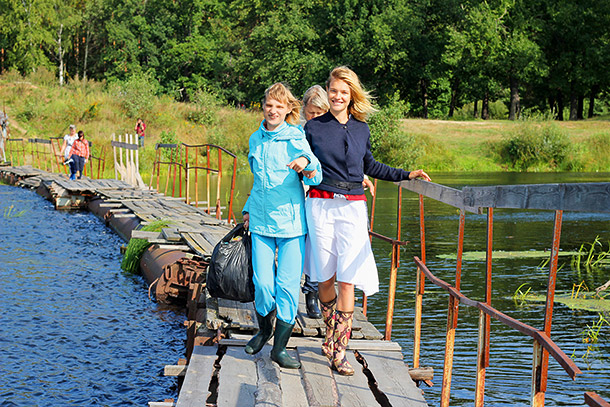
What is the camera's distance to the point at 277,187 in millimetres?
4969

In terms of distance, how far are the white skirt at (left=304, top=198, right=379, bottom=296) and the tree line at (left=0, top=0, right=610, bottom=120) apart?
152 ft

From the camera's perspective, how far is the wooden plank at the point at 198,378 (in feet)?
15.2

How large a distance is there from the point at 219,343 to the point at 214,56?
61.9 m

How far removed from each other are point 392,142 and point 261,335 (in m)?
37.0

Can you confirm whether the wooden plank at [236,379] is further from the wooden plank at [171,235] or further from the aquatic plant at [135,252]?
the aquatic plant at [135,252]

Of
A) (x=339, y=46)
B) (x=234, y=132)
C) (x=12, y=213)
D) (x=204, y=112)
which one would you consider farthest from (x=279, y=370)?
(x=339, y=46)

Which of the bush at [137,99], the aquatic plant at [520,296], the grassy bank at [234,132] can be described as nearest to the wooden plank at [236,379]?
the aquatic plant at [520,296]

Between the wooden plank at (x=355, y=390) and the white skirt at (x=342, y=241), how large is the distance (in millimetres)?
578

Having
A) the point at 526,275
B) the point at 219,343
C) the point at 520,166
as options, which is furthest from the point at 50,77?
the point at 219,343

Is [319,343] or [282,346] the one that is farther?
[319,343]

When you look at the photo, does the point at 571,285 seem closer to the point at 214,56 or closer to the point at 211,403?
the point at 211,403

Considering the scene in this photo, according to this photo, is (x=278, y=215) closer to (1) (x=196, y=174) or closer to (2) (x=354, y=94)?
(2) (x=354, y=94)

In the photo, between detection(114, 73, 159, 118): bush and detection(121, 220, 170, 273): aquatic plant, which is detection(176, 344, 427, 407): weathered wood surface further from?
detection(114, 73, 159, 118): bush

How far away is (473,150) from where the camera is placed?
43688mm
